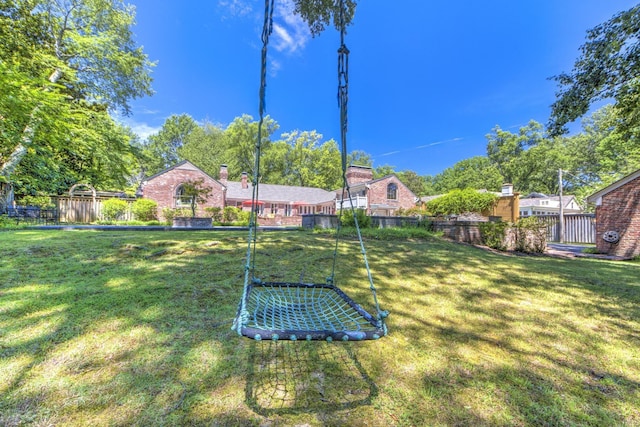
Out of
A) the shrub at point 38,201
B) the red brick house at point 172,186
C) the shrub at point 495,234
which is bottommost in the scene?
the shrub at point 495,234

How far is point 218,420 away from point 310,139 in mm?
35912

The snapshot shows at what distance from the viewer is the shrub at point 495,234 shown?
809 cm

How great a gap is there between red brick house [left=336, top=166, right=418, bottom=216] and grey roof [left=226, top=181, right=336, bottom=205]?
3.70 metres

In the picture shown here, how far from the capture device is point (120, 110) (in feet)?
52.0

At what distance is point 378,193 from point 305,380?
80.1ft

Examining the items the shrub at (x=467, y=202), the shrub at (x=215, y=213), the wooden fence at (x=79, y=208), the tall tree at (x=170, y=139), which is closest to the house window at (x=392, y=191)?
the shrub at (x=467, y=202)

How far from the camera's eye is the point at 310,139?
3556cm

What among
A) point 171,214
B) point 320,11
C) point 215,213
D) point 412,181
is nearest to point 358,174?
point 215,213

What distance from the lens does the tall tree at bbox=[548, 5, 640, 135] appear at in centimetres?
533

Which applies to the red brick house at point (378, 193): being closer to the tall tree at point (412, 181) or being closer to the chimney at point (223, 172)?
the chimney at point (223, 172)

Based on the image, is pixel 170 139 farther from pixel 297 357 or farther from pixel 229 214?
pixel 297 357

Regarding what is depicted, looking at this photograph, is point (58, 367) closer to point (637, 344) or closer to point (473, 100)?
point (637, 344)

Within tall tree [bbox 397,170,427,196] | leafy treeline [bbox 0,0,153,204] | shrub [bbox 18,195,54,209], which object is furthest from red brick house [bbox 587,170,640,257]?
tall tree [bbox 397,170,427,196]

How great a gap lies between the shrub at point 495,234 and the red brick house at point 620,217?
3.31 m
